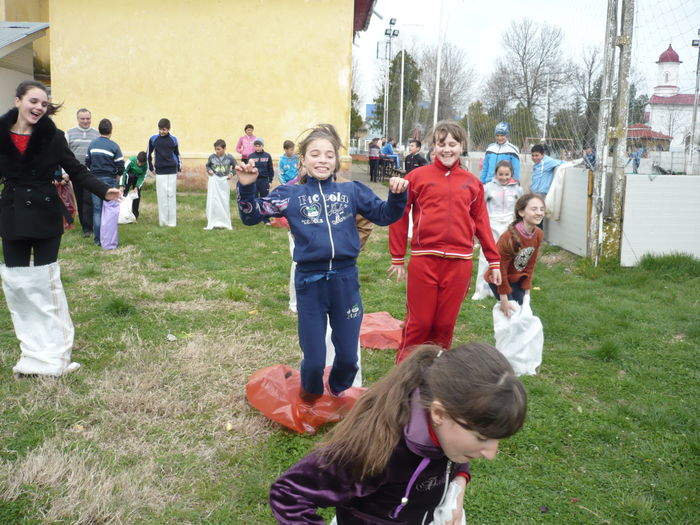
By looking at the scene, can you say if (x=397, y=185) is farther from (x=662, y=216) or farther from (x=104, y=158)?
(x=104, y=158)

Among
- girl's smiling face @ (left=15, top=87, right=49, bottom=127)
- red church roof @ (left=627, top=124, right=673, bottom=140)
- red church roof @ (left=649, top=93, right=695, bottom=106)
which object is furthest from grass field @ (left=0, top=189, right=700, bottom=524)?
red church roof @ (left=649, top=93, right=695, bottom=106)

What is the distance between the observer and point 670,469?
380 cm

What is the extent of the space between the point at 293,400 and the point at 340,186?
Result: 4.93ft

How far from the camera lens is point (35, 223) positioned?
4.68 m

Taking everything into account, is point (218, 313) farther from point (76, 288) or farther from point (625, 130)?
point (625, 130)

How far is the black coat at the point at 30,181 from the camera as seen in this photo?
180 inches

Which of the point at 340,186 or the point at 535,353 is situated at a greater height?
the point at 340,186

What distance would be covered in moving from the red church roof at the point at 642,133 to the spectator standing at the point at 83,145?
8721 millimetres

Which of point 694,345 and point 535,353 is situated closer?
point 535,353

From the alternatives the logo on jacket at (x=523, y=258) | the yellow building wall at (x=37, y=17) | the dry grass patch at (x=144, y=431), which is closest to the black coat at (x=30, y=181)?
the dry grass patch at (x=144, y=431)

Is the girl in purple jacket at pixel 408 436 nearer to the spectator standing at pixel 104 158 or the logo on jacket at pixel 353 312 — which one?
the logo on jacket at pixel 353 312

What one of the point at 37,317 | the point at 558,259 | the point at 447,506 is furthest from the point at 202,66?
the point at 447,506

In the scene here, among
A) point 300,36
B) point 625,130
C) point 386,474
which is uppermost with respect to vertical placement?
point 300,36

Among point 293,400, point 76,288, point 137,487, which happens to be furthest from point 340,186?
point 76,288
